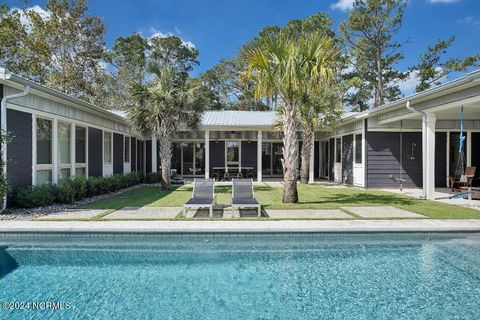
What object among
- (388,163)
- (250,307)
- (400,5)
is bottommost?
(250,307)

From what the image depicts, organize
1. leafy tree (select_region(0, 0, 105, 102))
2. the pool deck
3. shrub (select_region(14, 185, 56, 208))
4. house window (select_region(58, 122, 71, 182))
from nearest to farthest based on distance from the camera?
the pool deck
shrub (select_region(14, 185, 56, 208))
house window (select_region(58, 122, 71, 182))
leafy tree (select_region(0, 0, 105, 102))

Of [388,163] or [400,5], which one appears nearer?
[388,163]

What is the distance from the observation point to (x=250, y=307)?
4.39 meters

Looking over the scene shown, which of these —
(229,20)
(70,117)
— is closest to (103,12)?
(229,20)

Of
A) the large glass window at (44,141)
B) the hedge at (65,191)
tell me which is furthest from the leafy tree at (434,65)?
the large glass window at (44,141)

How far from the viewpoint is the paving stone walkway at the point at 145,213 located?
28.2ft

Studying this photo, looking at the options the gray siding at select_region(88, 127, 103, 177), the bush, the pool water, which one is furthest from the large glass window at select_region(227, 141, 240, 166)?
the pool water

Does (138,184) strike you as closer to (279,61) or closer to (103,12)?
(279,61)

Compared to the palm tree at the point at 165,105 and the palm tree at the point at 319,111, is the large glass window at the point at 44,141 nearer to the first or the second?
the palm tree at the point at 165,105

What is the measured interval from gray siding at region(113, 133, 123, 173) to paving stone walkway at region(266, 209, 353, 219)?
10266mm

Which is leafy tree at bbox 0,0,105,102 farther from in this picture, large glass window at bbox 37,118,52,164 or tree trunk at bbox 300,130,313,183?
tree trunk at bbox 300,130,313,183

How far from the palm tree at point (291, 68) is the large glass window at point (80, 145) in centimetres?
734

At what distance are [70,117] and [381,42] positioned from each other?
27905 millimetres

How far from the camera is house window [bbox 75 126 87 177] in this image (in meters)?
13.2
